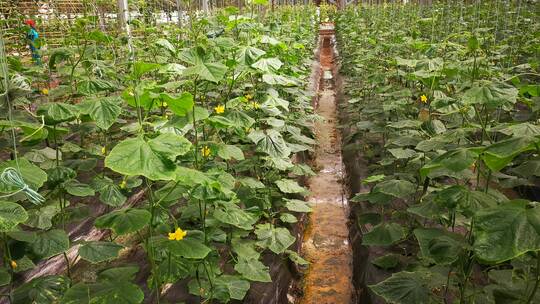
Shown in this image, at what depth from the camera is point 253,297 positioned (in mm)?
2297

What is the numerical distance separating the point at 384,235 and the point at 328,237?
134 cm

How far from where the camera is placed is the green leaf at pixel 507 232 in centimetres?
104

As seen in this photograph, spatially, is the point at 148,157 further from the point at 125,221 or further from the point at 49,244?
the point at 49,244

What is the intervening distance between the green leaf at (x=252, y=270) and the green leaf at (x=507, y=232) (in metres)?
1.09

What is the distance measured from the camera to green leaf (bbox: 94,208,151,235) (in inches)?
56.6

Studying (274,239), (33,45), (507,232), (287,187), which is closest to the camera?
(507,232)

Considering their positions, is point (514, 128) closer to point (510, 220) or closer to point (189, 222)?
point (510, 220)

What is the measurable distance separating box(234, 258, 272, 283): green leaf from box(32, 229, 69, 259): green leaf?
0.77 meters

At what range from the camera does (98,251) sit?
1.61 meters

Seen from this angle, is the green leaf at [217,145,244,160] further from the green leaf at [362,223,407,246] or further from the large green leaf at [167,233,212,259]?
the green leaf at [362,223,407,246]

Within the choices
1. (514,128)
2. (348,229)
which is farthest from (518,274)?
(348,229)

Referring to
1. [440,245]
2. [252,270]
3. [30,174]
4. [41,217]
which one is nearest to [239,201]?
[252,270]

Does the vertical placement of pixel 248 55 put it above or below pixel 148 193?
above

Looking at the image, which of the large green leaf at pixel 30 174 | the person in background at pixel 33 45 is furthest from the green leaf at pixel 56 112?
the person in background at pixel 33 45
